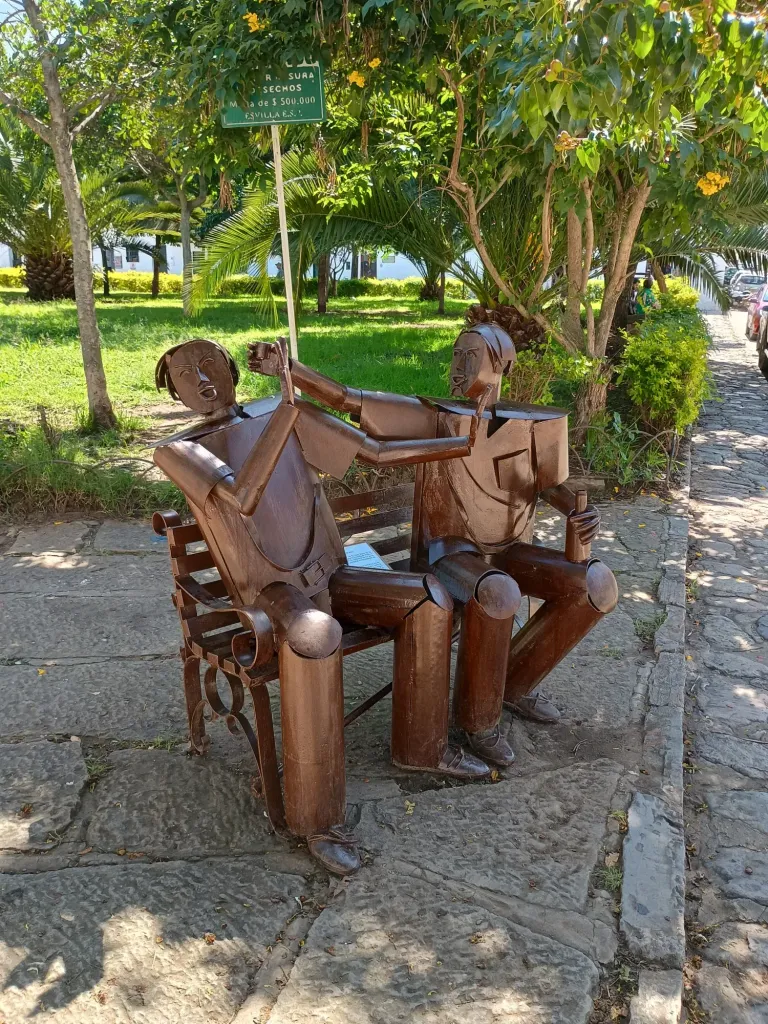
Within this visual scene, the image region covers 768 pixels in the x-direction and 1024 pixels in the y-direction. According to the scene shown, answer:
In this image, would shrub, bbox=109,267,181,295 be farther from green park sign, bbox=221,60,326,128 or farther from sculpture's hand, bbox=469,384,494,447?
sculpture's hand, bbox=469,384,494,447

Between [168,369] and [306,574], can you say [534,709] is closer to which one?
[306,574]

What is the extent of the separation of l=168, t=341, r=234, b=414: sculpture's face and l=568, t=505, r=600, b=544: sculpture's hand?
4.15 ft

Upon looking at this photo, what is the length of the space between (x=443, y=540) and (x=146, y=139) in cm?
600

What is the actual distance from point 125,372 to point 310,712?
940 centimetres


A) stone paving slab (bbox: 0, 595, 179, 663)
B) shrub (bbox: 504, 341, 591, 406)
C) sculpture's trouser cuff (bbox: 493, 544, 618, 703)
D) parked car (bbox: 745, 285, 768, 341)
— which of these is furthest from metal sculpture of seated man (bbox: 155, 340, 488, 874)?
parked car (bbox: 745, 285, 768, 341)

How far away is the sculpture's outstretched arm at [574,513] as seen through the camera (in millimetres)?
2977

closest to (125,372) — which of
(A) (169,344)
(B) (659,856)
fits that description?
(A) (169,344)

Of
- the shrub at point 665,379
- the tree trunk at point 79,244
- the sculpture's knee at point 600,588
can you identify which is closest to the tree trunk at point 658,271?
the shrub at point 665,379

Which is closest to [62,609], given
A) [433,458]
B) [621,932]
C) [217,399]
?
[217,399]

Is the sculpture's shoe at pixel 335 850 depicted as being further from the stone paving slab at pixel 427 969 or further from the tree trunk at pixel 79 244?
the tree trunk at pixel 79 244

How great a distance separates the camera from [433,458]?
275 centimetres

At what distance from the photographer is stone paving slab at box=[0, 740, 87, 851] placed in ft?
8.71

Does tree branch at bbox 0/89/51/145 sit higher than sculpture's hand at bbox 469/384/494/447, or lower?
higher

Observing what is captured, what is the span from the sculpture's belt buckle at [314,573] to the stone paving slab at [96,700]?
3.11 ft
